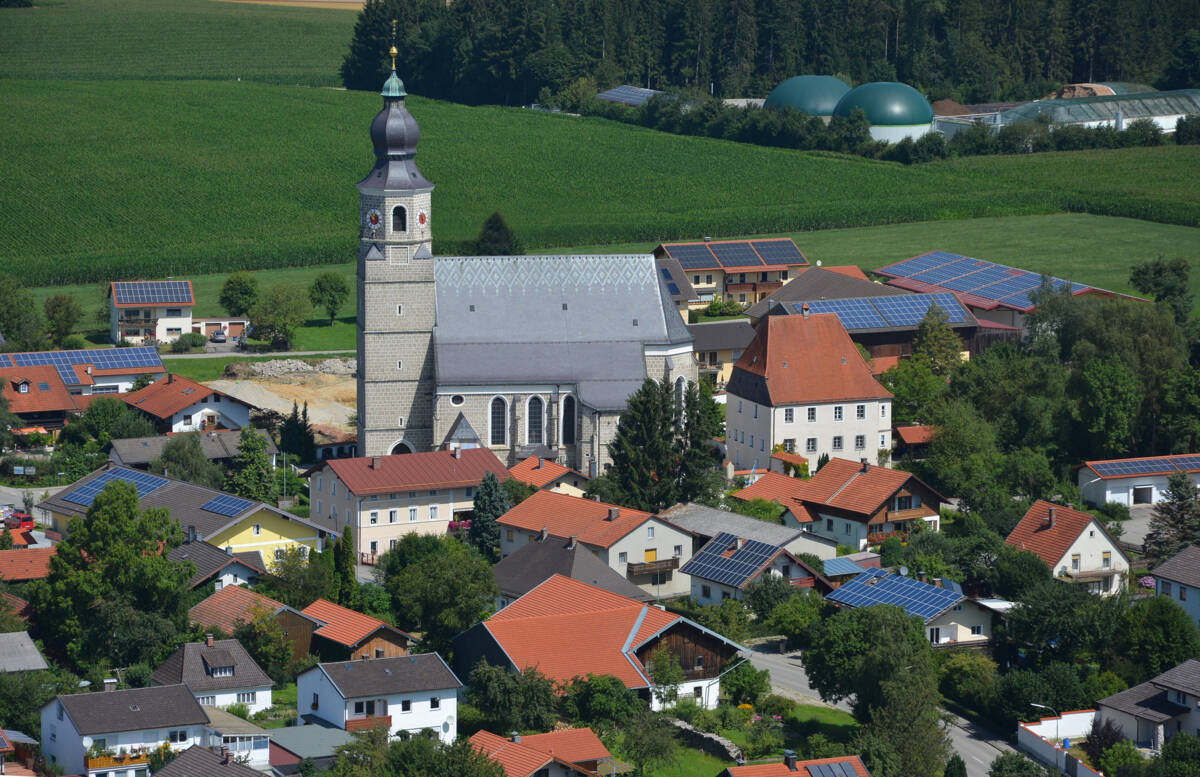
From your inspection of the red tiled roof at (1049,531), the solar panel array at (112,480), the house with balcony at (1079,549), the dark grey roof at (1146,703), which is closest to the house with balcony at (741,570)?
the red tiled roof at (1049,531)

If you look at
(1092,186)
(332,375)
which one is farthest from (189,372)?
(1092,186)

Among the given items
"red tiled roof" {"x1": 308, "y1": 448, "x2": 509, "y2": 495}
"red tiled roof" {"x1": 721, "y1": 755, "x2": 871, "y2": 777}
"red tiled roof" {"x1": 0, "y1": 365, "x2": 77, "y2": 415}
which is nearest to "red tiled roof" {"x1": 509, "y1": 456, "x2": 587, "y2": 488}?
"red tiled roof" {"x1": 308, "y1": 448, "x2": 509, "y2": 495}

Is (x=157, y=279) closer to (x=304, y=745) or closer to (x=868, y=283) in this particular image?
(x=868, y=283)

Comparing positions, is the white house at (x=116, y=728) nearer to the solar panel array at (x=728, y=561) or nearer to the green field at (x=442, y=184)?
the solar panel array at (x=728, y=561)

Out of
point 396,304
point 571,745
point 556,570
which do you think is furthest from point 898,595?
point 396,304

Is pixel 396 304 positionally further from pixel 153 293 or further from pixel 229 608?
pixel 153 293

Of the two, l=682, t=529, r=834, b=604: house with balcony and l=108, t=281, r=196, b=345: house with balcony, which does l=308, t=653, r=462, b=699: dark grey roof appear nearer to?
l=682, t=529, r=834, b=604: house with balcony

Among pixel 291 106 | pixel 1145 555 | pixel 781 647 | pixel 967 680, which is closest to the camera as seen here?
pixel 967 680
